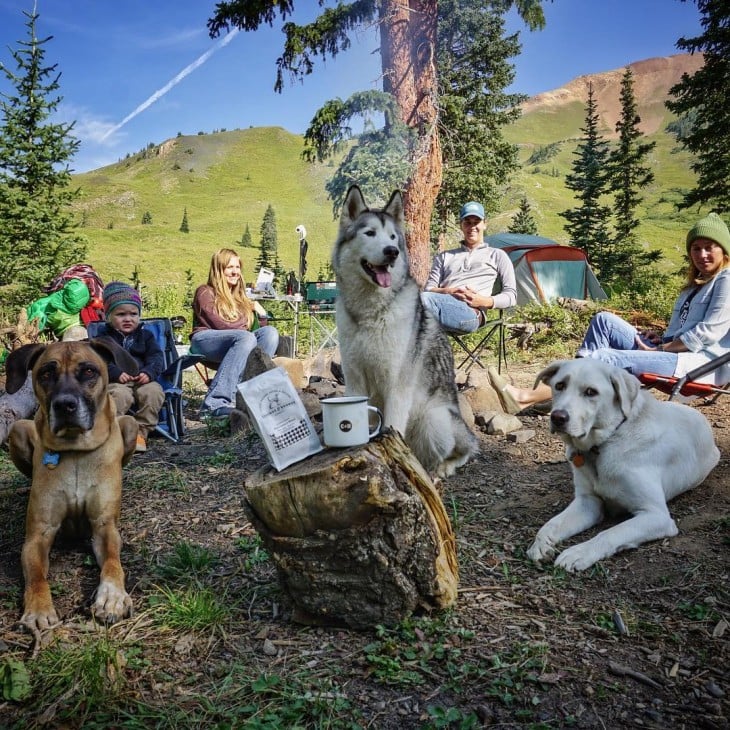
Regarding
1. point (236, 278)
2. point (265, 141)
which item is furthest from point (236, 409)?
point (265, 141)

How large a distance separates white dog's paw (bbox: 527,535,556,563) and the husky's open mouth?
1779 mm

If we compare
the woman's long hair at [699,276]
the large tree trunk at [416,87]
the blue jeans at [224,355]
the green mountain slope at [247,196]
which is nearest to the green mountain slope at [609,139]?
the green mountain slope at [247,196]

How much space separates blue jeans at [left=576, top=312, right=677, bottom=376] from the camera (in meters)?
4.27

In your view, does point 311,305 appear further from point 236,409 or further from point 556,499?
point 556,499

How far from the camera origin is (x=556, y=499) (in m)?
3.39

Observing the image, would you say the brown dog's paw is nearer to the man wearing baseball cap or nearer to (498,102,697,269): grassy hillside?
the man wearing baseball cap

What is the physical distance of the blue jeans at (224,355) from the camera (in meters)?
6.01

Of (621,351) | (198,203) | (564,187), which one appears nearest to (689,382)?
(621,351)

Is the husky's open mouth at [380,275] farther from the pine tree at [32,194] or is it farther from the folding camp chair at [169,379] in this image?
the pine tree at [32,194]

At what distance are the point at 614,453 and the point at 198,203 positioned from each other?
70180 millimetres

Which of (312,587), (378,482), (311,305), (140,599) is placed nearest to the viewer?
(378,482)

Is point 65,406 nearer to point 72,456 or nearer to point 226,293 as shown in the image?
point 72,456

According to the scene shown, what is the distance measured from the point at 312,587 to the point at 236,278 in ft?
15.9

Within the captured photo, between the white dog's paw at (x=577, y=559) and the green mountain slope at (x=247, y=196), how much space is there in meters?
9.44
